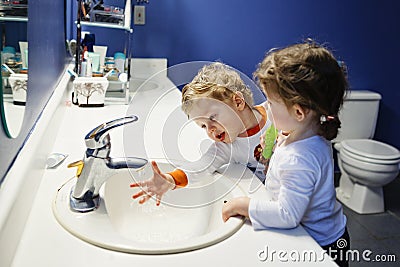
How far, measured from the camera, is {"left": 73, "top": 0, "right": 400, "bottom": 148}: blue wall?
2.46m

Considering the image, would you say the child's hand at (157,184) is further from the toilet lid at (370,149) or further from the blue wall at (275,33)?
the toilet lid at (370,149)

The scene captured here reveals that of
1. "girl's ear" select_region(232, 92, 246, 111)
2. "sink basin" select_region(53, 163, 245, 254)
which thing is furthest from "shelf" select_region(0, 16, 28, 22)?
"girl's ear" select_region(232, 92, 246, 111)

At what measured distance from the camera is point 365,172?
246 cm

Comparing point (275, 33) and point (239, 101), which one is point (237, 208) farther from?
point (275, 33)

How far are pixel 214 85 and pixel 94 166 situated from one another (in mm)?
358

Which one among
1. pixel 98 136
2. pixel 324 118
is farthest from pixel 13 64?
pixel 324 118

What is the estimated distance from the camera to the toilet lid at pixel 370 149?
246cm

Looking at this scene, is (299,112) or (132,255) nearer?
(132,255)

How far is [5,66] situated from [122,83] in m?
0.95

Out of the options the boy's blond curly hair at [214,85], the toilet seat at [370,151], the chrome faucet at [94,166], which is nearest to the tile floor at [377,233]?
the toilet seat at [370,151]

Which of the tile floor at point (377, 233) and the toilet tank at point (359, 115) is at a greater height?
the toilet tank at point (359, 115)

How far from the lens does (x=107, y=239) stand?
700 millimetres

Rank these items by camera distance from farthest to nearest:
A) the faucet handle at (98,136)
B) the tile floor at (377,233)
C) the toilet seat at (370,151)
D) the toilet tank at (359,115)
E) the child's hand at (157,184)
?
the toilet tank at (359,115), the toilet seat at (370,151), the tile floor at (377,233), the child's hand at (157,184), the faucet handle at (98,136)

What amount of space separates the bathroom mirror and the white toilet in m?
2.08
